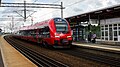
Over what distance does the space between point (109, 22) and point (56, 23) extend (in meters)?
13.4

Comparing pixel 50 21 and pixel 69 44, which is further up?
pixel 50 21

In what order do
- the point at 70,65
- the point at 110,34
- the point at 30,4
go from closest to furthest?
the point at 70,65
the point at 110,34
the point at 30,4

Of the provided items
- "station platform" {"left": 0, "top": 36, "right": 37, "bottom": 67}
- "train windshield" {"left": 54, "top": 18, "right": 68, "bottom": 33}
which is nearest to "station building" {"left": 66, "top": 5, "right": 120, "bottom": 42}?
"train windshield" {"left": 54, "top": 18, "right": 68, "bottom": 33}

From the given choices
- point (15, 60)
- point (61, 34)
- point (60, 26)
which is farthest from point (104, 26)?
point (15, 60)

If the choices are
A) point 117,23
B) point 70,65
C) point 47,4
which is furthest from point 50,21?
point 47,4

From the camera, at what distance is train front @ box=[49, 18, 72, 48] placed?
2283 cm

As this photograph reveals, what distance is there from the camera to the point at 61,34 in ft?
75.5

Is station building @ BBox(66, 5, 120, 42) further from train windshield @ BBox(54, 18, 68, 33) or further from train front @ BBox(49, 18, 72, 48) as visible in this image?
train front @ BBox(49, 18, 72, 48)

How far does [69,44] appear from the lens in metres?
23.6

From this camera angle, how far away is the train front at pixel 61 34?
22828mm

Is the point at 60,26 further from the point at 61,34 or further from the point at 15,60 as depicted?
the point at 15,60

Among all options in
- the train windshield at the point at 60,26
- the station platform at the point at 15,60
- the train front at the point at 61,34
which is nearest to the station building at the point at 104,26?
the train windshield at the point at 60,26

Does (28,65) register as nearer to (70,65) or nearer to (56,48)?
(70,65)

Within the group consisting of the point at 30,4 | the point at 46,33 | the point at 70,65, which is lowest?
the point at 70,65
